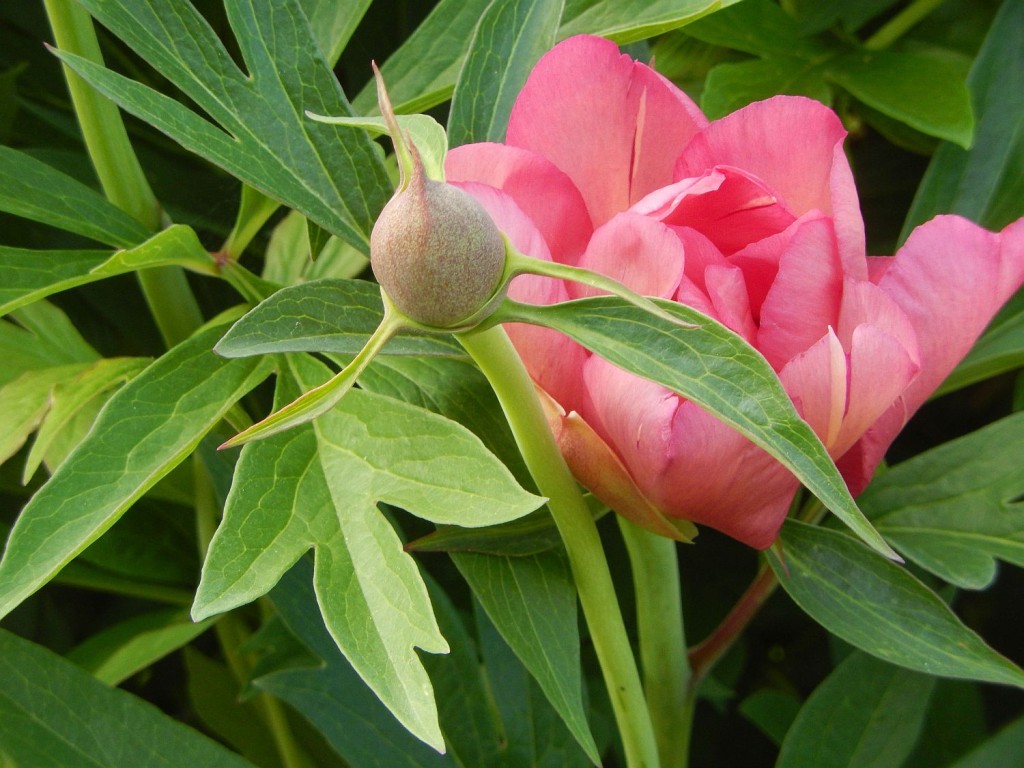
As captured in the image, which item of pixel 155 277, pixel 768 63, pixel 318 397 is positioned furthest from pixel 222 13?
pixel 318 397

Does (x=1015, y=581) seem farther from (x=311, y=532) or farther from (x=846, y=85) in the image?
(x=311, y=532)

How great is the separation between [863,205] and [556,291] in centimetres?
45

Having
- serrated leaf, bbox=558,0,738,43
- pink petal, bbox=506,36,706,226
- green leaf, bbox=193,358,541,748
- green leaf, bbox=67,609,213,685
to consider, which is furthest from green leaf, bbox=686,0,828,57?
green leaf, bbox=67,609,213,685

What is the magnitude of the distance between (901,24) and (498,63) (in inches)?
14.0

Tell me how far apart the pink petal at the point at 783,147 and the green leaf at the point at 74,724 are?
13.4 inches

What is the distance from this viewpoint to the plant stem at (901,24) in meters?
0.62

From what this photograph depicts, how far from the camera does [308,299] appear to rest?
12.7 inches

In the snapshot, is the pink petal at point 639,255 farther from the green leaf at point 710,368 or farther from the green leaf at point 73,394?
the green leaf at point 73,394

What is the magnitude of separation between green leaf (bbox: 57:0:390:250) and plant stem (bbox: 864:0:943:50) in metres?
0.38

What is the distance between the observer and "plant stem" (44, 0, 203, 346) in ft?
1.49

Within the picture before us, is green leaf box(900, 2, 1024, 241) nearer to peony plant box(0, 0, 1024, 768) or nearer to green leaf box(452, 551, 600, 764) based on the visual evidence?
peony plant box(0, 0, 1024, 768)

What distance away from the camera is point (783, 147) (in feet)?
1.10

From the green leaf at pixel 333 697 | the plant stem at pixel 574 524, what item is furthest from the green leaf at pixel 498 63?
the green leaf at pixel 333 697

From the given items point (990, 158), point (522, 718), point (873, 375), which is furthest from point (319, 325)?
point (990, 158)
